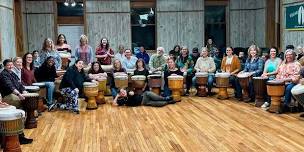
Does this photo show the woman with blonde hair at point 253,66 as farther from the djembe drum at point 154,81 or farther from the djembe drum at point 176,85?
the djembe drum at point 154,81

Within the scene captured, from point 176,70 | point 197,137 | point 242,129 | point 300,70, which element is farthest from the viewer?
point 176,70

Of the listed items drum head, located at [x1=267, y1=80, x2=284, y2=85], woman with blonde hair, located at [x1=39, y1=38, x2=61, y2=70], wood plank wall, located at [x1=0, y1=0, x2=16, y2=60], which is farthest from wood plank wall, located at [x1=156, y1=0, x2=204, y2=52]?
drum head, located at [x1=267, y1=80, x2=284, y2=85]

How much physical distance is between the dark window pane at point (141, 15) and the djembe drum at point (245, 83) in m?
5.31

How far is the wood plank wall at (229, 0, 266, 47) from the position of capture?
41.9 feet

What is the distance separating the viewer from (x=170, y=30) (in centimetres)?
1280

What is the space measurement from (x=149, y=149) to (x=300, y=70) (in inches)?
132

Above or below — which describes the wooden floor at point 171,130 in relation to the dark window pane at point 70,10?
below

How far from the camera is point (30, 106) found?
6.28 meters

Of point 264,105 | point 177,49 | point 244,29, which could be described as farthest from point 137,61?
point 244,29

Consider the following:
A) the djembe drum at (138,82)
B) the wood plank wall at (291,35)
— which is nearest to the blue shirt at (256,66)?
the djembe drum at (138,82)

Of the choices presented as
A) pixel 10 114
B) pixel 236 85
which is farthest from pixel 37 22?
pixel 10 114

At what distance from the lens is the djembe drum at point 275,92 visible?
22.6 ft

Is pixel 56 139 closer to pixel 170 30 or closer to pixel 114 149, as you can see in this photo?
pixel 114 149

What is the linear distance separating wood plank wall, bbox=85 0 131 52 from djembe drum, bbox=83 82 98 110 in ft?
15.7
